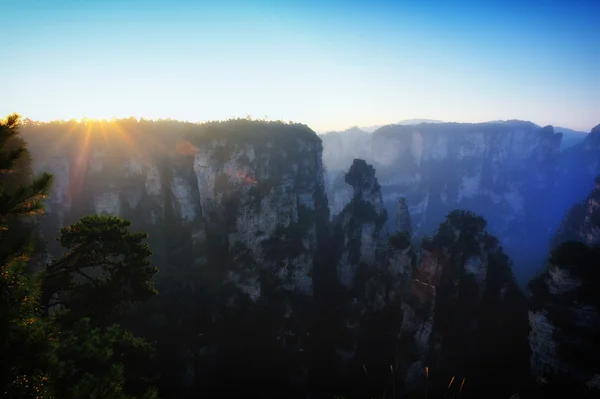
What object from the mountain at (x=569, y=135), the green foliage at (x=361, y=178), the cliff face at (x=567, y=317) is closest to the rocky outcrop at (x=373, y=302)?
the green foliage at (x=361, y=178)

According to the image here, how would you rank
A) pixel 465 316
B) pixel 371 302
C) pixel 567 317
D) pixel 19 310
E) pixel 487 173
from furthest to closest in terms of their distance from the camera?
pixel 487 173, pixel 371 302, pixel 465 316, pixel 567 317, pixel 19 310

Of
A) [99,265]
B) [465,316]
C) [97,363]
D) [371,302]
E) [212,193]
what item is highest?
[99,265]

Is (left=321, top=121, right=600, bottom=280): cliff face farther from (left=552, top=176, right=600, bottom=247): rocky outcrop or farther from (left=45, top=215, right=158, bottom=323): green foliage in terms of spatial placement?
(left=45, top=215, right=158, bottom=323): green foliage

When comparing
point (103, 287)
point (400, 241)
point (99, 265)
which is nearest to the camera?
point (103, 287)

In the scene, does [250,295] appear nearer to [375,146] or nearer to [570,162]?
[375,146]

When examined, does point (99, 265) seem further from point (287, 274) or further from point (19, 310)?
point (287, 274)

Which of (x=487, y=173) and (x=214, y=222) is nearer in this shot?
(x=214, y=222)

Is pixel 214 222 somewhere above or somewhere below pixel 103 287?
below

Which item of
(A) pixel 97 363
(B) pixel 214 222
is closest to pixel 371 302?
(B) pixel 214 222
